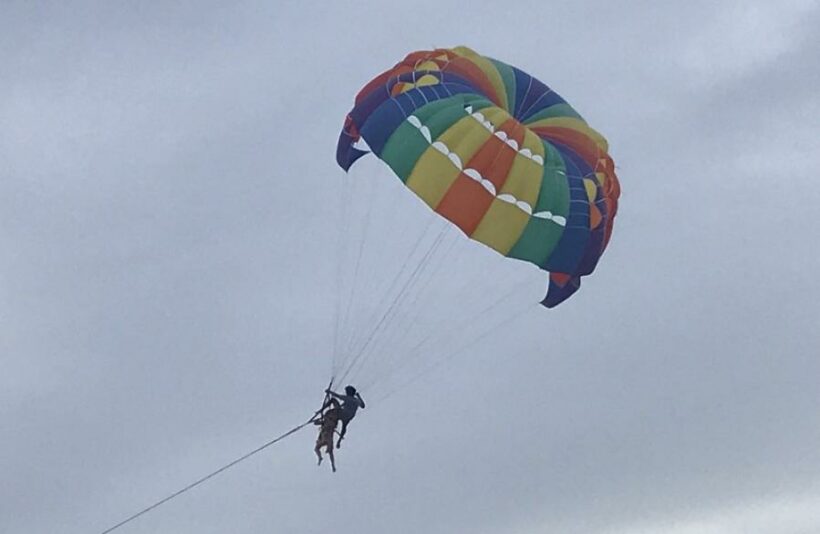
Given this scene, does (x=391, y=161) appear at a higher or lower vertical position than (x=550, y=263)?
higher

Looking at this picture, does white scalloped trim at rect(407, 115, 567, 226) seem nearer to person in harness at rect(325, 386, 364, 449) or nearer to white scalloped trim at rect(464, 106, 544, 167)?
white scalloped trim at rect(464, 106, 544, 167)

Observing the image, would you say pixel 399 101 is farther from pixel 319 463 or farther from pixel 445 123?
pixel 319 463

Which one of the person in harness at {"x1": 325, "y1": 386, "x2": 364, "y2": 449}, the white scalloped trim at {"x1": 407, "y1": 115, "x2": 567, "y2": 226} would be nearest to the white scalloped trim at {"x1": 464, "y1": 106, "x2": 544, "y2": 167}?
the white scalloped trim at {"x1": 407, "y1": 115, "x2": 567, "y2": 226}

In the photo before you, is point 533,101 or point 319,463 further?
point 533,101

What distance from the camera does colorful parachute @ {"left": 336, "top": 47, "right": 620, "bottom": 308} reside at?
33.5 metres

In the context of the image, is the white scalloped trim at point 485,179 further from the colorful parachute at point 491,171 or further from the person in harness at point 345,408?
the person in harness at point 345,408

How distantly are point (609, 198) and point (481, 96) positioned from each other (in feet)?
9.51

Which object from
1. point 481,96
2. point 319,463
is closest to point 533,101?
point 481,96

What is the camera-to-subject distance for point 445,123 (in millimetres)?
33594

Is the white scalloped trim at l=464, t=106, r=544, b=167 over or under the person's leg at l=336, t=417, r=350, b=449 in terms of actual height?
over

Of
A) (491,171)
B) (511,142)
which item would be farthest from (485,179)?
(511,142)

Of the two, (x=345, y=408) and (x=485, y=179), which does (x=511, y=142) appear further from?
(x=345, y=408)

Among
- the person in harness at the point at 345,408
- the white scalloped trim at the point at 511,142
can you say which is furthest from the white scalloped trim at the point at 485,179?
the person in harness at the point at 345,408

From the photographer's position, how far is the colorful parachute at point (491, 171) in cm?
3350
